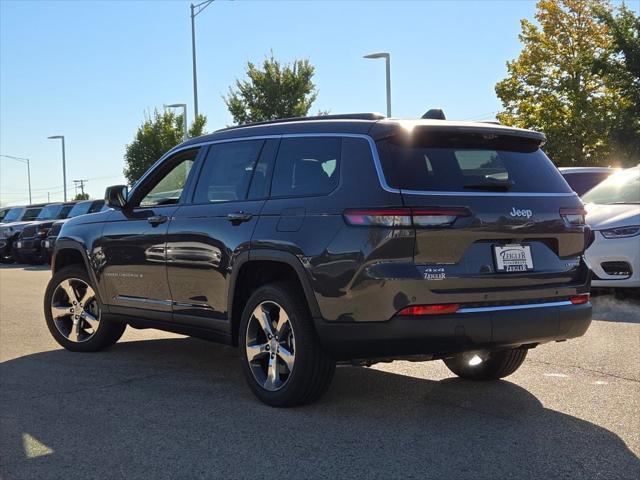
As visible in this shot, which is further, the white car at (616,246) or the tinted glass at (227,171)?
the white car at (616,246)

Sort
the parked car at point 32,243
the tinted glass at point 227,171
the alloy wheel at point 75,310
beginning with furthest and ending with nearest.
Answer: the parked car at point 32,243, the alloy wheel at point 75,310, the tinted glass at point 227,171

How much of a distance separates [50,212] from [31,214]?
5.98 feet

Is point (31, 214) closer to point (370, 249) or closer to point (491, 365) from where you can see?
point (491, 365)

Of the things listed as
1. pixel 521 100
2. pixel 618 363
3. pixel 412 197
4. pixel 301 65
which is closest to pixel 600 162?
pixel 521 100

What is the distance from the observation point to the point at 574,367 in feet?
20.8

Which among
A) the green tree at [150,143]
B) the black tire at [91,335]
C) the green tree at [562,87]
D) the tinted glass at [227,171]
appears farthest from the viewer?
the green tree at [150,143]

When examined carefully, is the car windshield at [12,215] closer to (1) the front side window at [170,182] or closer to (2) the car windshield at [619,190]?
(2) the car windshield at [619,190]

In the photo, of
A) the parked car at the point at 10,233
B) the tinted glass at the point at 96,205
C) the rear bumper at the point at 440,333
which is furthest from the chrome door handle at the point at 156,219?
the parked car at the point at 10,233

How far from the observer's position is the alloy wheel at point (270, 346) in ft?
16.6

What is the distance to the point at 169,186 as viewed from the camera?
21.3 ft

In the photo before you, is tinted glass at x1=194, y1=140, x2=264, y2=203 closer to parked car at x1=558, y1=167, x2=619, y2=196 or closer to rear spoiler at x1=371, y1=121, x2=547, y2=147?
rear spoiler at x1=371, y1=121, x2=547, y2=147

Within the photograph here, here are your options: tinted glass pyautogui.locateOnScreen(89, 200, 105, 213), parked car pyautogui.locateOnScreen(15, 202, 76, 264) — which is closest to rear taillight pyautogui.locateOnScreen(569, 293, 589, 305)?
tinted glass pyautogui.locateOnScreen(89, 200, 105, 213)

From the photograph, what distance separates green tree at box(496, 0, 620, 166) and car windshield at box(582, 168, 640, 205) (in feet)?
71.6

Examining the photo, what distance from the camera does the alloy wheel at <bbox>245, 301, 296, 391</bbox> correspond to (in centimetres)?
507
